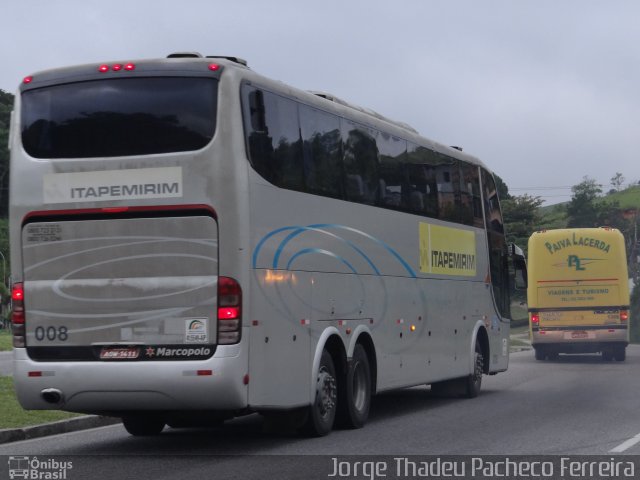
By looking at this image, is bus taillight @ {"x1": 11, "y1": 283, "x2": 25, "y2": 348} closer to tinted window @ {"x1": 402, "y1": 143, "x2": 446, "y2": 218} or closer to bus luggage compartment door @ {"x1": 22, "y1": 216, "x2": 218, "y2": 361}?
bus luggage compartment door @ {"x1": 22, "y1": 216, "x2": 218, "y2": 361}

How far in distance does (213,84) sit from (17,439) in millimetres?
4838

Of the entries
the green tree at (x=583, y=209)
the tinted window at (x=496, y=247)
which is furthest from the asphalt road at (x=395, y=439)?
the green tree at (x=583, y=209)

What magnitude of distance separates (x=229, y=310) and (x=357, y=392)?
3.69m

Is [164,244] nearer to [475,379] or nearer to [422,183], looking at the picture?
[422,183]

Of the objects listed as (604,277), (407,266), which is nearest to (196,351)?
(407,266)

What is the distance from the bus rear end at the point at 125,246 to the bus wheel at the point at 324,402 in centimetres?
199

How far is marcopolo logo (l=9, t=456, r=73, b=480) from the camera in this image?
10648mm

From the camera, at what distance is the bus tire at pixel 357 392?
1463 cm

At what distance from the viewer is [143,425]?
14547mm

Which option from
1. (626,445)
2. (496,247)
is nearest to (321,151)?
(626,445)

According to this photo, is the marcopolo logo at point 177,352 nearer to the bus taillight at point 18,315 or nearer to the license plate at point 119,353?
the license plate at point 119,353

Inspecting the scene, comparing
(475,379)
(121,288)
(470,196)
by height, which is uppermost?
(470,196)

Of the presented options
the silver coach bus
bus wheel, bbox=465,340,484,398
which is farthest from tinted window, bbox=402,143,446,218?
the silver coach bus

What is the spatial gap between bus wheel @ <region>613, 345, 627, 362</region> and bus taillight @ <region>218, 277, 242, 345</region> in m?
23.6
